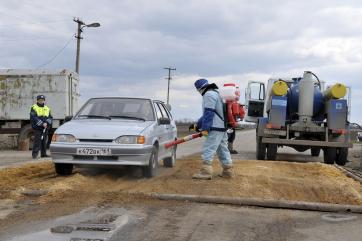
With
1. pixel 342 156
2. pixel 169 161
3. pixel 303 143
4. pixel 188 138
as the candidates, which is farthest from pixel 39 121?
pixel 342 156

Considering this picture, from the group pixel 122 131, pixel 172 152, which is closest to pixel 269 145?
pixel 172 152

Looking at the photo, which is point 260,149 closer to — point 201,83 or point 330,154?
point 330,154

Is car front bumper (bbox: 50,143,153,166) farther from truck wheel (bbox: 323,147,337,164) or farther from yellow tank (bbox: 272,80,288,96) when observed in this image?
truck wheel (bbox: 323,147,337,164)

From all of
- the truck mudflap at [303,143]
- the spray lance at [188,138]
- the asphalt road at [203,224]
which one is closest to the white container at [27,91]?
the truck mudflap at [303,143]

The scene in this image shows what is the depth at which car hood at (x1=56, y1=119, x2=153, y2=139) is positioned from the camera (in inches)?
352

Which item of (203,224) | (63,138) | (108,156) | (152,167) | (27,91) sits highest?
(27,91)

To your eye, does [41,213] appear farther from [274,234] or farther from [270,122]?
[270,122]

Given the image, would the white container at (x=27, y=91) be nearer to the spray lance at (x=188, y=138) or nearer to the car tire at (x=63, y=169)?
the spray lance at (x=188, y=138)

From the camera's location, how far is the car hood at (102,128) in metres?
8.94

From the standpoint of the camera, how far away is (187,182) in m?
8.80

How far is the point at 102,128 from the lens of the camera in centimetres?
910

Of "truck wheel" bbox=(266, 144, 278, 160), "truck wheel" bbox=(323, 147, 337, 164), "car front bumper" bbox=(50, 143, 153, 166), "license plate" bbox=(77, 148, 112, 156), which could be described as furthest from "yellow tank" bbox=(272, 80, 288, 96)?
"license plate" bbox=(77, 148, 112, 156)

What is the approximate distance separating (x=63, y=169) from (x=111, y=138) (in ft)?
4.16

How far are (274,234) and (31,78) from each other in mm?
17370
